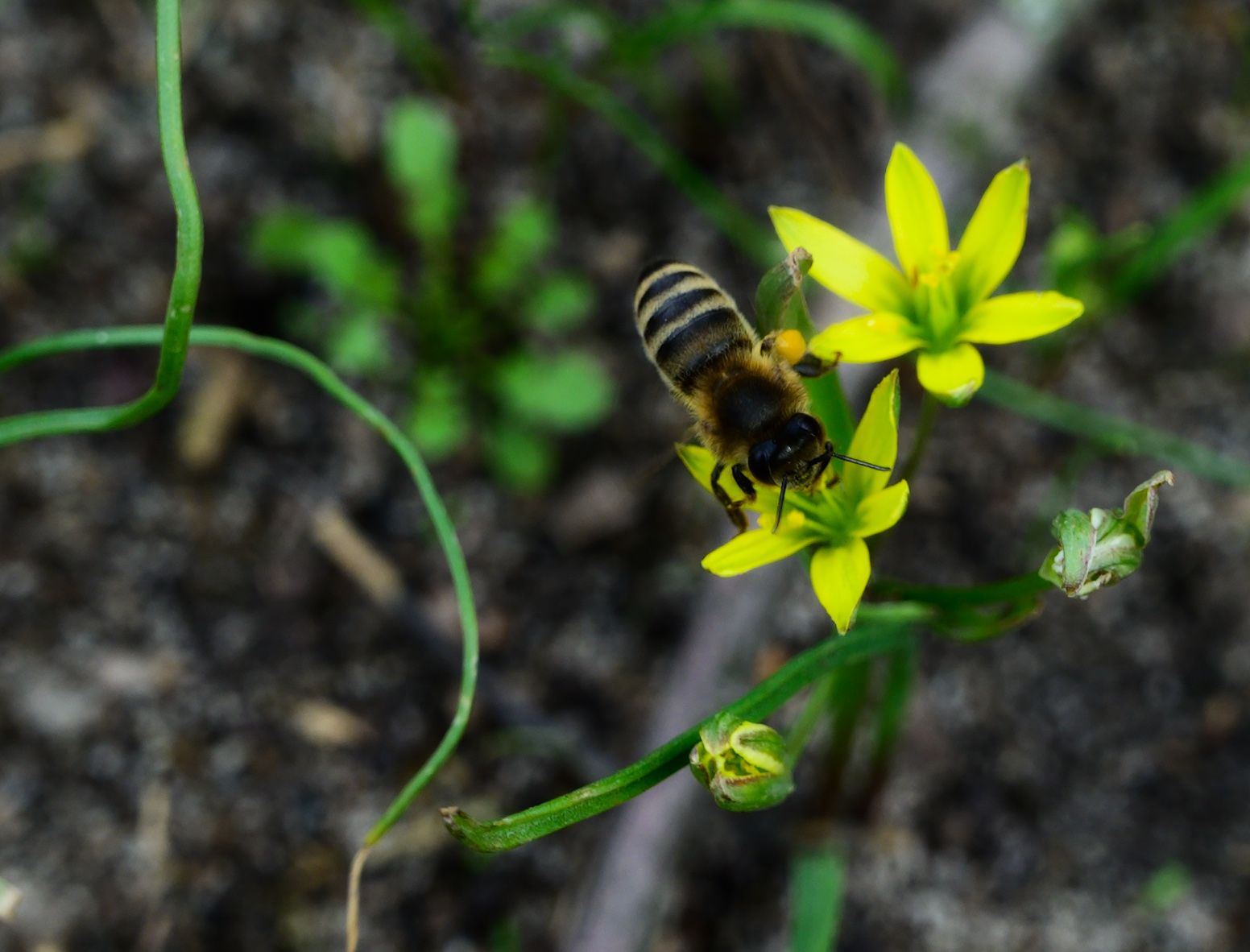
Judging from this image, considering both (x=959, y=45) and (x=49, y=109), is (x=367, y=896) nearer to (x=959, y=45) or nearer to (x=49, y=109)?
(x=49, y=109)

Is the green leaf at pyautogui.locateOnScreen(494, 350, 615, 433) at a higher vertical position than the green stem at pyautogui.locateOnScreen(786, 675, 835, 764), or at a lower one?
higher

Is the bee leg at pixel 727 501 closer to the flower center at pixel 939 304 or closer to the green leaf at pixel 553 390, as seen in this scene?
the flower center at pixel 939 304

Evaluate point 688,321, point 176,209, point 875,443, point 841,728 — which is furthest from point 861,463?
point 176,209

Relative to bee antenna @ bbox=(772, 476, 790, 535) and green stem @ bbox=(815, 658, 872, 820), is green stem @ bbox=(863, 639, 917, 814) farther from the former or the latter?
bee antenna @ bbox=(772, 476, 790, 535)

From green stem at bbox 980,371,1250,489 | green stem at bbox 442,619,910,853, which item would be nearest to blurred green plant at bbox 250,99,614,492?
green stem at bbox 980,371,1250,489

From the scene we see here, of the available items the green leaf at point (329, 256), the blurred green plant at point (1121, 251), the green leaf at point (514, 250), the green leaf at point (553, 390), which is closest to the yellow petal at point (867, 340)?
the blurred green plant at point (1121, 251)

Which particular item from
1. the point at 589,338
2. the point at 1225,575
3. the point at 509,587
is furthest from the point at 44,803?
the point at 1225,575

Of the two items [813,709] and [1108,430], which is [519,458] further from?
[1108,430]
